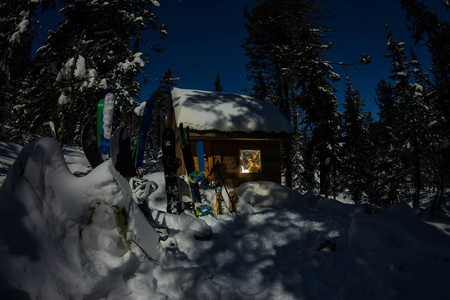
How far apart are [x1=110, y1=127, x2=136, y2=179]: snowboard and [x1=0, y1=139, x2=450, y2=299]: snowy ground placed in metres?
1.80

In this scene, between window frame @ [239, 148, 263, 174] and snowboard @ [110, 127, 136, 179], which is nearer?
snowboard @ [110, 127, 136, 179]

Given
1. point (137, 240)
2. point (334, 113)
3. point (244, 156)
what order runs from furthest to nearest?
point (334, 113) < point (244, 156) < point (137, 240)

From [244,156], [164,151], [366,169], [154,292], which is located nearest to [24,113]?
[164,151]

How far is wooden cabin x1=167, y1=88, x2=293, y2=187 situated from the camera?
10.3m

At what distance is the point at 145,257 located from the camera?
2.45 meters

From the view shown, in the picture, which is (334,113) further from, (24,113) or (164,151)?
(24,113)

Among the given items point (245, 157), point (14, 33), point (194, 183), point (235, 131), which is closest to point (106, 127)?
point (194, 183)

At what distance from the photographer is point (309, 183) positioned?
19.9m

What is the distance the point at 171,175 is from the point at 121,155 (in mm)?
1269

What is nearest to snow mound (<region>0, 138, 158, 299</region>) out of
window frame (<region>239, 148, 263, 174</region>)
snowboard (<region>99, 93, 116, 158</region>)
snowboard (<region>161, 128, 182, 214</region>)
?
snowboard (<region>99, 93, 116, 158</region>)

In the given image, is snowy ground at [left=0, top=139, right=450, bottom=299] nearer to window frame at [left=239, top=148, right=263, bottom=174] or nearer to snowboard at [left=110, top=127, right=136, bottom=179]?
snowboard at [left=110, top=127, right=136, bottom=179]

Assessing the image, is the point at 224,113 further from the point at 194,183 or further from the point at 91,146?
the point at 91,146

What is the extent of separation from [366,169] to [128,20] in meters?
19.0

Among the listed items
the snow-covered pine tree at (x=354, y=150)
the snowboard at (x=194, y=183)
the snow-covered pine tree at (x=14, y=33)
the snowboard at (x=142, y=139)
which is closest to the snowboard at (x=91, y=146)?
the snowboard at (x=142, y=139)
